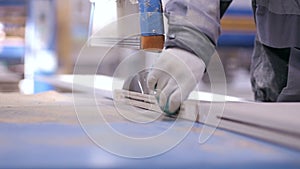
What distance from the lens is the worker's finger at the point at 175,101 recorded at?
86cm

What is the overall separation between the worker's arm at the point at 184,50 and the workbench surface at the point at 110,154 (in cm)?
6

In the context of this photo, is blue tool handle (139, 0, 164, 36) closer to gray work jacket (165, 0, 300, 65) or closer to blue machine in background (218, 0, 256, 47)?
gray work jacket (165, 0, 300, 65)

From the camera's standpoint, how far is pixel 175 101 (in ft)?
2.86

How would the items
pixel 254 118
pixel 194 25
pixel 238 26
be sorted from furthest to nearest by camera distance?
pixel 238 26 → pixel 194 25 → pixel 254 118

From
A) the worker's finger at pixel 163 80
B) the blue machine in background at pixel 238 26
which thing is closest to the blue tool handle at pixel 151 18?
the worker's finger at pixel 163 80

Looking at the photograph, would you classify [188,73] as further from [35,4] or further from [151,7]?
[35,4]

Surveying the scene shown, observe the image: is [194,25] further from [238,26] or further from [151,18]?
[238,26]

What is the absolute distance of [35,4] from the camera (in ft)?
12.2

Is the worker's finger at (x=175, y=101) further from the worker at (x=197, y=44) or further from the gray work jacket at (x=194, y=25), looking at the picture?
the gray work jacket at (x=194, y=25)

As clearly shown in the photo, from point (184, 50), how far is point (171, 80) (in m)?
0.10

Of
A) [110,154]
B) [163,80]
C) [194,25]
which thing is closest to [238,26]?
[194,25]

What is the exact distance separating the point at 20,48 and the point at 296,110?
144 inches

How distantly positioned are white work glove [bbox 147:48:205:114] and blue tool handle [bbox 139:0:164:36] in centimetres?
8

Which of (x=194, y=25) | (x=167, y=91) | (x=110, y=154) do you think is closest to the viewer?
(x=110, y=154)
